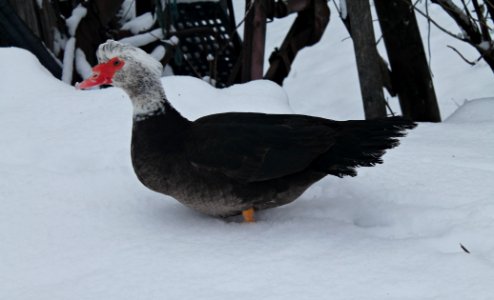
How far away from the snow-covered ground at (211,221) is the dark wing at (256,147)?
0.20m

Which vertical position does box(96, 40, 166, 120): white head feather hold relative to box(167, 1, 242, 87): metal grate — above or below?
above

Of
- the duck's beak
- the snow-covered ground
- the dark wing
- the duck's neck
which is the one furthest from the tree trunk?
the dark wing

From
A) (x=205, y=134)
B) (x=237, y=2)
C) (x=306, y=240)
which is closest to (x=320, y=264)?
(x=306, y=240)

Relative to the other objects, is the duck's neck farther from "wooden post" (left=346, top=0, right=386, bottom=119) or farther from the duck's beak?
"wooden post" (left=346, top=0, right=386, bottom=119)

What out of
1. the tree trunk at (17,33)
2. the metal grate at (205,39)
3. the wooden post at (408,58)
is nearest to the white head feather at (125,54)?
the tree trunk at (17,33)

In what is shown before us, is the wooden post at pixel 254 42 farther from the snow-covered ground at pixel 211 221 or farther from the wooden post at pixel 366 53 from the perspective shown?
the wooden post at pixel 366 53

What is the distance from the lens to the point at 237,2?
31.4 ft

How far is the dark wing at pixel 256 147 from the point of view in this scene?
8.97ft

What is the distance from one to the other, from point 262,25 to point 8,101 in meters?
1.68

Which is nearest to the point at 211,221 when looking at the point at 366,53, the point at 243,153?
the point at 243,153

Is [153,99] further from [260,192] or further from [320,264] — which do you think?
[320,264]

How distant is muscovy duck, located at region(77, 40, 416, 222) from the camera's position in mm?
2742

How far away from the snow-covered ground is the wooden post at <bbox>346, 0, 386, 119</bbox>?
348mm

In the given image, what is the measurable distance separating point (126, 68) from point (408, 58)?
7.41 feet
